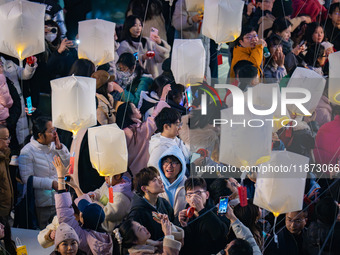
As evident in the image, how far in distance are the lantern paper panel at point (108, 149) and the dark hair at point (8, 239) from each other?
2.18 ft

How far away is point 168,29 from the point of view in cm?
693

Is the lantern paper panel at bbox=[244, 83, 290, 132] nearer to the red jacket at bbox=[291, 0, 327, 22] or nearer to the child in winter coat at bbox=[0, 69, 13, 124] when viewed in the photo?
the red jacket at bbox=[291, 0, 327, 22]

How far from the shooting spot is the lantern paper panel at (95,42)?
629cm

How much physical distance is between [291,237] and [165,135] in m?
1.05

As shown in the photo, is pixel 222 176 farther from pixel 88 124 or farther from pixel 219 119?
pixel 88 124

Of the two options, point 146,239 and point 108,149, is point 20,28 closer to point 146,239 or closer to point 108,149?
point 108,149

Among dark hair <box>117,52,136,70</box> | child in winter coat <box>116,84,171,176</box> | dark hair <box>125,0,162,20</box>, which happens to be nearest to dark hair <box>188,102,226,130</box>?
child in winter coat <box>116,84,171,176</box>

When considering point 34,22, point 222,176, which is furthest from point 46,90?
point 222,176

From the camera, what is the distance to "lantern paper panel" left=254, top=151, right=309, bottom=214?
19.0 feet

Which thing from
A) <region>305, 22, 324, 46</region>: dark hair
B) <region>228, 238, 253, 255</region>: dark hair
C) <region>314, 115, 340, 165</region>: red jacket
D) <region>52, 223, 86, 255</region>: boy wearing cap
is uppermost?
<region>305, 22, 324, 46</region>: dark hair

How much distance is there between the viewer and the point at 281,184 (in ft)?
19.1

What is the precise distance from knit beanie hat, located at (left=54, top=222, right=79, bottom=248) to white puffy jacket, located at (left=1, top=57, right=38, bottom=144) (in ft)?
2.46

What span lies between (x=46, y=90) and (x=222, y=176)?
1345 millimetres

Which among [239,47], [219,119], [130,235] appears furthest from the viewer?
[239,47]
